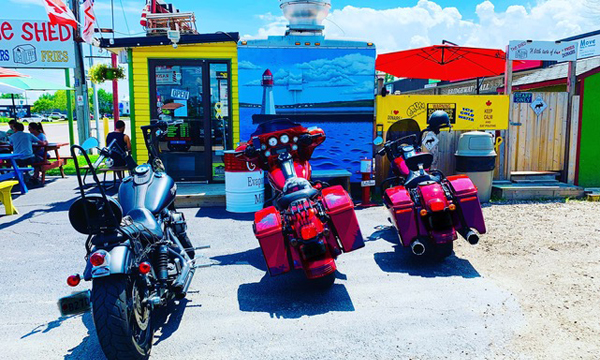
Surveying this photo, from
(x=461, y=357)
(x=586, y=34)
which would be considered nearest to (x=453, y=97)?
(x=461, y=357)

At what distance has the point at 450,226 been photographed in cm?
487

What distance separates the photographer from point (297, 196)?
4086mm

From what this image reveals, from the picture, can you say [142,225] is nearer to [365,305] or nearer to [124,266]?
[124,266]

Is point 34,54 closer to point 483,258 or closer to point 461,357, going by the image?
point 483,258

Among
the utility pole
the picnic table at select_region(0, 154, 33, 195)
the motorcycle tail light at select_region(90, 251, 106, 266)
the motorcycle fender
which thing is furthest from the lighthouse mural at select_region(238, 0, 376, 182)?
the utility pole

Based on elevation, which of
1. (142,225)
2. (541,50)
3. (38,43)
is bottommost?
(142,225)

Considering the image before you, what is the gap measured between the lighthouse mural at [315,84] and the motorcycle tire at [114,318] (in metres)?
5.68

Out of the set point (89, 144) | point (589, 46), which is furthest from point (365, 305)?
point (589, 46)

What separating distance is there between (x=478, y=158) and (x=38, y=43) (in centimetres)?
1297

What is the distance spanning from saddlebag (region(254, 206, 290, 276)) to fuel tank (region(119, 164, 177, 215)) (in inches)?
34.2

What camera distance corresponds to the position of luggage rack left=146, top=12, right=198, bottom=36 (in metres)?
9.00

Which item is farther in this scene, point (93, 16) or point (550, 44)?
point (93, 16)

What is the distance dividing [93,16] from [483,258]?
11030 mm

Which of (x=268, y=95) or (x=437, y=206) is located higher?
(x=268, y=95)
